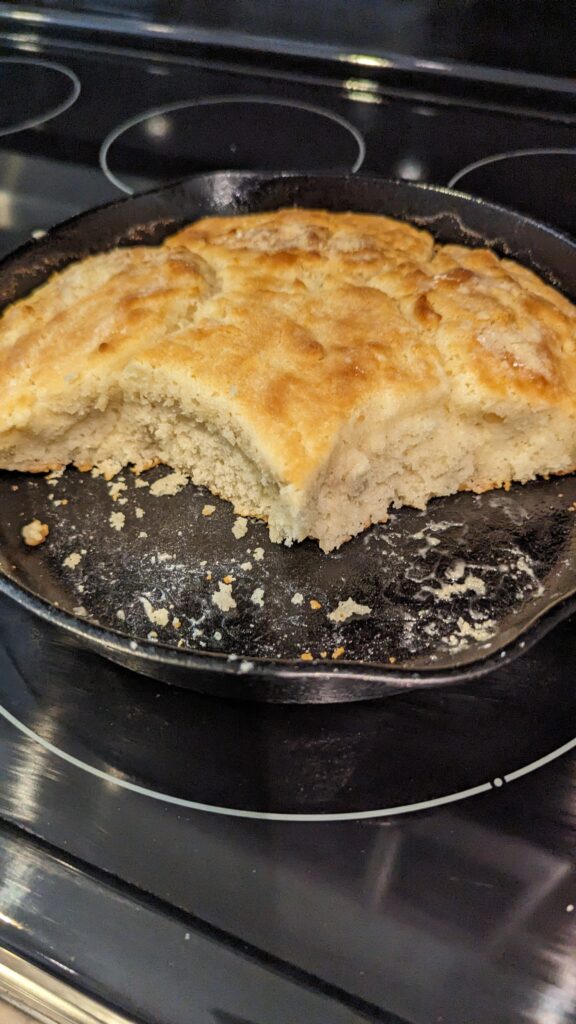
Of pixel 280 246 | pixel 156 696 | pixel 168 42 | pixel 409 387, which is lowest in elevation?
pixel 156 696

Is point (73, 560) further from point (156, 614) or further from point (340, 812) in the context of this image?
point (340, 812)

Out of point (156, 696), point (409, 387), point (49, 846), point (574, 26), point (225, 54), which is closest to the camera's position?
point (49, 846)

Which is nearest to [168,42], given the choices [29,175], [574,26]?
[29,175]

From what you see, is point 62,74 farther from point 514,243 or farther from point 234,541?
point 234,541

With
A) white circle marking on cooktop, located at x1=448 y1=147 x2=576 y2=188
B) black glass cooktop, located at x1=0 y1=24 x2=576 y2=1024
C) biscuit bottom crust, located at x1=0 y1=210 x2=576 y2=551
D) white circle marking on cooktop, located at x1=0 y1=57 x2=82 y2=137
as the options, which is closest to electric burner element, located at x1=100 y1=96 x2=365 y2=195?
white circle marking on cooktop, located at x1=0 y1=57 x2=82 y2=137

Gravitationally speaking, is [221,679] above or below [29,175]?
below

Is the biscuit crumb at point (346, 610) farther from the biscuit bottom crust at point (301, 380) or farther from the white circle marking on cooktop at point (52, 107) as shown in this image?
A: the white circle marking on cooktop at point (52, 107)

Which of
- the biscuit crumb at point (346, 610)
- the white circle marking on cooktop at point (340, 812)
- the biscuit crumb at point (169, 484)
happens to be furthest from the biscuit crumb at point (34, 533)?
the biscuit crumb at point (346, 610)
